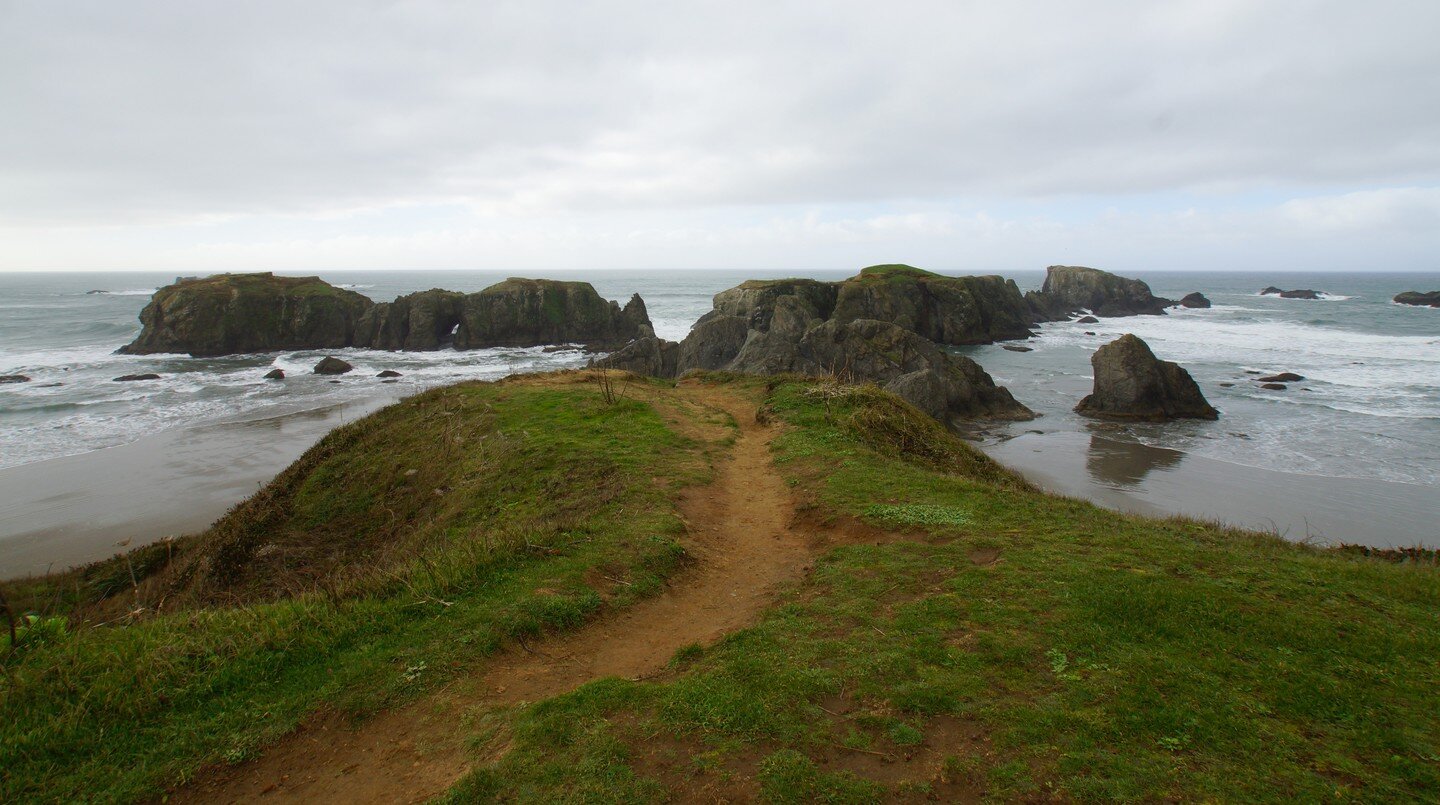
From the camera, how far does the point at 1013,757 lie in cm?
446

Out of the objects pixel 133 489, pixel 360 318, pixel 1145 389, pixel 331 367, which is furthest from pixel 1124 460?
pixel 360 318

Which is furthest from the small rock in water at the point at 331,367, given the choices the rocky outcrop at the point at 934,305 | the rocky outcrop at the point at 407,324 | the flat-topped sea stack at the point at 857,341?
the rocky outcrop at the point at 934,305

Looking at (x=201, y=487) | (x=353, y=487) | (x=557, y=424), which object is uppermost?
(x=557, y=424)

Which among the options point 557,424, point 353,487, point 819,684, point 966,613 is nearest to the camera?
point 819,684

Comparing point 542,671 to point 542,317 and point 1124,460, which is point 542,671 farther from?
point 542,317

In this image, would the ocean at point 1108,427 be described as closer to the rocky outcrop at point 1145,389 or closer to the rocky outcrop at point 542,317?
the rocky outcrop at point 1145,389

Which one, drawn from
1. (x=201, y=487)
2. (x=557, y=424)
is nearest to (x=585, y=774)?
(x=557, y=424)

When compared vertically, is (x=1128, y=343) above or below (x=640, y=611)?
above

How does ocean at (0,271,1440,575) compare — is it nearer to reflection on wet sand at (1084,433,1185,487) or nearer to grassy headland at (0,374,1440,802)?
reflection on wet sand at (1084,433,1185,487)

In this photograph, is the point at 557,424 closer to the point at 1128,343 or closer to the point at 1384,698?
the point at 1384,698

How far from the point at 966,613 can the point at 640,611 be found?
3536 mm

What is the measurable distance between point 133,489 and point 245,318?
125 ft

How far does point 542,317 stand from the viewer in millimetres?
56906

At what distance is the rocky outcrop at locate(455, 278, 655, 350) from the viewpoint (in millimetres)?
54969
